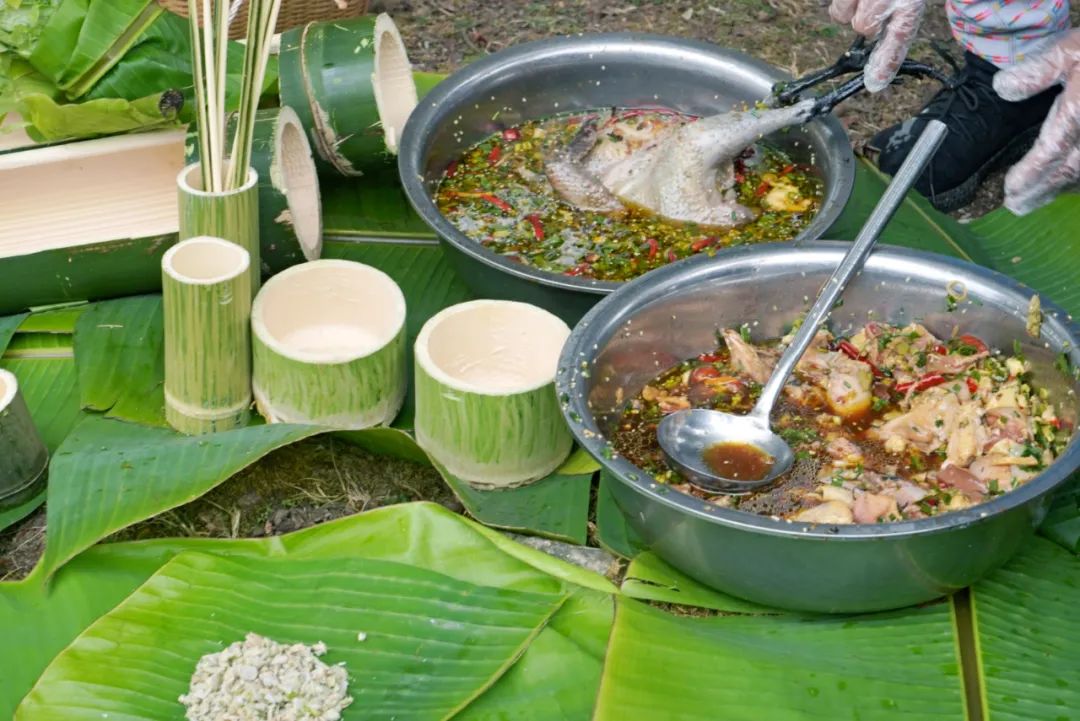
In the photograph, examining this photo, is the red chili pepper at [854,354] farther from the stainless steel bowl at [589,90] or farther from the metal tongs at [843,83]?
the metal tongs at [843,83]

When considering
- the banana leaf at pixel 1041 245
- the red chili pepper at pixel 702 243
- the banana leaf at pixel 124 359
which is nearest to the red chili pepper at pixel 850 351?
the red chili pepper at pixel 702 243

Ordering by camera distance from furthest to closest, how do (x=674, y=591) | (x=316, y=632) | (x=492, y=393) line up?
(x=492, y=393)
(x=674, y=591)
(x=316, y=632)

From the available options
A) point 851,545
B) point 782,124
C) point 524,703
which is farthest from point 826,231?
point 524,703

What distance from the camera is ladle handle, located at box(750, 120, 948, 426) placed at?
9.04 ft

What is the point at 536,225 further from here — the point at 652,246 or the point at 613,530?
the point at 613,530

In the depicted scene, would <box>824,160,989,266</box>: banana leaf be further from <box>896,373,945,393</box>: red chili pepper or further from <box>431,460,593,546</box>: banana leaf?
<box>431,460,593,546</box>: banana leaf

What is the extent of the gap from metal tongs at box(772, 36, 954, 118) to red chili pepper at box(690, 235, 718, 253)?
0.45 metres

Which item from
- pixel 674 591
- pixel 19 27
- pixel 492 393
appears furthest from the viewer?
pixel 19 27

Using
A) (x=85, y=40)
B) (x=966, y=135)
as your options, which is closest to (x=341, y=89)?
(x=85, y=40)

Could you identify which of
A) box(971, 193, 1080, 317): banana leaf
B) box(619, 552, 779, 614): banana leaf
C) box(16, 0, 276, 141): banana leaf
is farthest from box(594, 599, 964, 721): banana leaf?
box(16, 0, 276, 141): banana leaf

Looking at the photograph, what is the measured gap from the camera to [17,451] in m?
2.83

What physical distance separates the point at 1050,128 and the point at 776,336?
797 mm

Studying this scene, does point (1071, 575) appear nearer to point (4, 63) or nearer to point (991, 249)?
point (991, 249)

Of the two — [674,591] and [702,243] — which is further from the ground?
[702,243]
